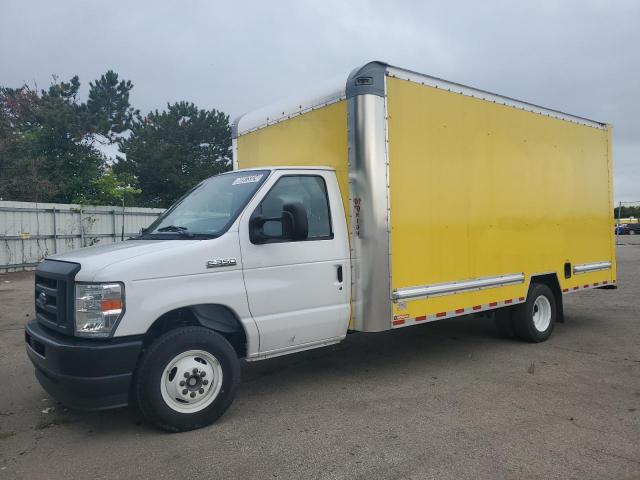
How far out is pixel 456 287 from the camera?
19.3 feet

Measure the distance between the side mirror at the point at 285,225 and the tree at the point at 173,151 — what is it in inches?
1347

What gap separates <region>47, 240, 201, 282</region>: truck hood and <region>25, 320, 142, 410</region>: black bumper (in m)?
0.52

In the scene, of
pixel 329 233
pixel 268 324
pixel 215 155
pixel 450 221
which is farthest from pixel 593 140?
pixel 215 155

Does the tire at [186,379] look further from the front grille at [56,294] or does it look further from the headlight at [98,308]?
the front grille at [56,294]

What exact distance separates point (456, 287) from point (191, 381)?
314cm

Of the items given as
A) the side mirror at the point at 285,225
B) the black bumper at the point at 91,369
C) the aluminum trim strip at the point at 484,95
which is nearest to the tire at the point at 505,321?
the aluminum trim strip at the point at 484,95

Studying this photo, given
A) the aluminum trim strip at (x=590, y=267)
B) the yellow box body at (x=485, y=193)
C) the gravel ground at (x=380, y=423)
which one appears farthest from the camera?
the aluminum trim strip at (x=590, y=267)

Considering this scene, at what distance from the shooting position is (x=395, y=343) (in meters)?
7.46

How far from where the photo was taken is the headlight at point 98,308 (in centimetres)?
387

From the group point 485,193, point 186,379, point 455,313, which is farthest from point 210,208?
point 485,193

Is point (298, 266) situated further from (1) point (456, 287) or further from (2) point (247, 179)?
(1) point (456, 287)

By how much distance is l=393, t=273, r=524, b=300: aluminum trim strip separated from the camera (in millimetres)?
5348

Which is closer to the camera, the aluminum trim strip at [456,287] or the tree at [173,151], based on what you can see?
the aluminum trim strip at [456,287]

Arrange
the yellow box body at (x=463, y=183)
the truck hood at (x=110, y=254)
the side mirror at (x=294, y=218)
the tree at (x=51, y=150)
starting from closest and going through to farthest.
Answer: the truck hood at (x=110, y=254) → the side mirror at (x=294, y=218) → the yellow box body at (x=463, y=183) → the tree at (x=51, y=150)
